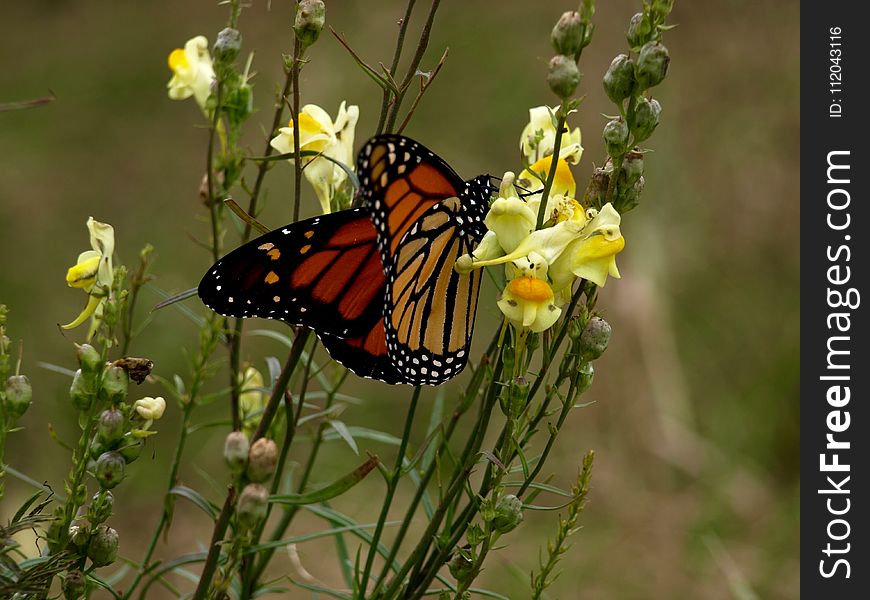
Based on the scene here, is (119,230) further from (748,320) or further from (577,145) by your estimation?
(577,145)

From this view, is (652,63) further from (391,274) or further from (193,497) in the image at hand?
(193,497)

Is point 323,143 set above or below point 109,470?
above

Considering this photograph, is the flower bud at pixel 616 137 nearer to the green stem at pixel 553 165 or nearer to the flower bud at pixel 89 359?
the green stem at pixel 553 165

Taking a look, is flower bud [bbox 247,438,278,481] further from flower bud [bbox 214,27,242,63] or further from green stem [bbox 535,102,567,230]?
flower bud [bbox 214,27,242,63]

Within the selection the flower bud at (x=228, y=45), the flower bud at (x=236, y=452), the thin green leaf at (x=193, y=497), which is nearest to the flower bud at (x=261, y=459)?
the flower bud at (x=236, y=452)

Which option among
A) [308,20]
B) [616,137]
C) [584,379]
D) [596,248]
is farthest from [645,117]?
[308,20]
